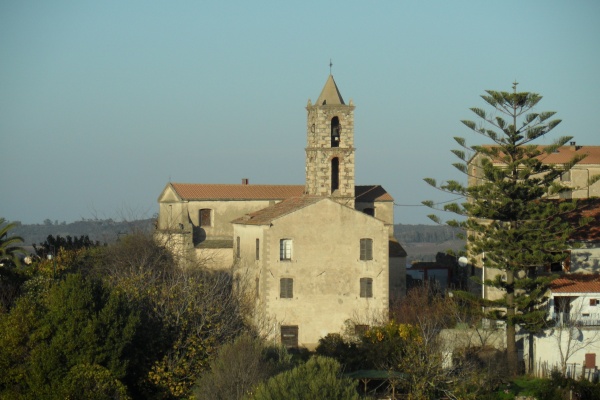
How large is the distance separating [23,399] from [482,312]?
1696cm

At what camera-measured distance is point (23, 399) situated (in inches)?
1259

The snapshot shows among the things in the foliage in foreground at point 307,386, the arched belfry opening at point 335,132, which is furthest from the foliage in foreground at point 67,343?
the arched belfry opening at point 335,132

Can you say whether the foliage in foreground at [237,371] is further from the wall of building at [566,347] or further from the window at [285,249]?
the window at [285,249]

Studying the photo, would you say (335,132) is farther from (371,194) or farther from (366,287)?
(366,287)

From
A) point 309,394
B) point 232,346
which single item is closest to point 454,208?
point 232,346

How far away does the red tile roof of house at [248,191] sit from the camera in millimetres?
55656

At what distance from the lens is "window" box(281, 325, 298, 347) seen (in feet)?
149

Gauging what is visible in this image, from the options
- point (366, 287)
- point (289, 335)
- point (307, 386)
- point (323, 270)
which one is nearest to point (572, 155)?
point (366, 287)

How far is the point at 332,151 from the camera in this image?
50531 millimetres

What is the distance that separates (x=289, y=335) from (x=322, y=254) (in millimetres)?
3488

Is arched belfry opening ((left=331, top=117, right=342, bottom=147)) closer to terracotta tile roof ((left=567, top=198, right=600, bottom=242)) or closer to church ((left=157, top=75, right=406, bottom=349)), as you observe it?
church ((left=157, top=75, right=406, bottom=349))

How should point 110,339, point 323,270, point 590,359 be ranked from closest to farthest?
point 110,339 < point 590,359 < point 323,270

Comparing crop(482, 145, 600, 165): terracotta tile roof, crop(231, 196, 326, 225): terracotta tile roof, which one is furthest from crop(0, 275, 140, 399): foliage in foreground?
crop(482, 145, 600, 165): terracotta tile roof

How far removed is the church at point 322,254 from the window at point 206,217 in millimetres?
4965
